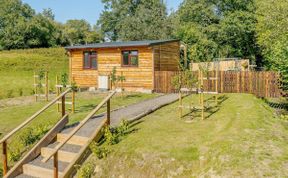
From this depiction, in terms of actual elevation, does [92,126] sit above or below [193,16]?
below

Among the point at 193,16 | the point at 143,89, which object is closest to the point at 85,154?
the point at 143,89

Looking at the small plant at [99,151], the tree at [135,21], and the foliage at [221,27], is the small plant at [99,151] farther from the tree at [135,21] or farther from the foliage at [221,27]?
the tree at [135,21]

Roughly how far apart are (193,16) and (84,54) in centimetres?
2795

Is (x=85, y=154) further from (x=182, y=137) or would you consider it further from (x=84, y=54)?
(x=84, y=54)

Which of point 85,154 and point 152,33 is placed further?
point 152,33

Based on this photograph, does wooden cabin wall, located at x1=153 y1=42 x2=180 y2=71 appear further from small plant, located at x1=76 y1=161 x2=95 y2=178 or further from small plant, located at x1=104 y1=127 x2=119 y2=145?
small plant, located at x1=76 y1=161 x2=95 y2=178

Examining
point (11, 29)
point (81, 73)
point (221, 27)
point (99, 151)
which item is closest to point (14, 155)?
point (99, 151)

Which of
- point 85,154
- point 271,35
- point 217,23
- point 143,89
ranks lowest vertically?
point 85,154

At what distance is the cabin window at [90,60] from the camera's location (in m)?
29.9

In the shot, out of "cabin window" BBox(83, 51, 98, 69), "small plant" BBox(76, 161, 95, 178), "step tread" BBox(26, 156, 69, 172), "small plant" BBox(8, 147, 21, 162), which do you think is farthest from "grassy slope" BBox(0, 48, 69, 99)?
"small plant" BBox(76, 161, 95, 178)

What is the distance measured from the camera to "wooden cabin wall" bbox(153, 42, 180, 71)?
2750 centimetres

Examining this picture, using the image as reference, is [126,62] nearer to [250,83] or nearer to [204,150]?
[250,83]

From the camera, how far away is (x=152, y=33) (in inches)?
2425

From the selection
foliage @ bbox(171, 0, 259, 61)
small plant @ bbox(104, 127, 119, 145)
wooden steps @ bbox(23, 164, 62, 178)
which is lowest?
wooden steps @ bbox(23, 164, 62, 178)
